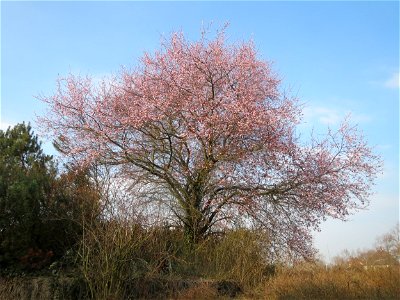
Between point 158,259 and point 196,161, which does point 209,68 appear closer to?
point 196,161

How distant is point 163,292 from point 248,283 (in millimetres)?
2356

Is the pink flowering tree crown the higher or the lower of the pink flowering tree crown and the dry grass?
the higher

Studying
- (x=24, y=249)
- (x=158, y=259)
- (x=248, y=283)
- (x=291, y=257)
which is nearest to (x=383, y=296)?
(x=248, y=283)

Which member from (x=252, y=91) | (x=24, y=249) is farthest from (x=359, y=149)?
(x=24, y=249)

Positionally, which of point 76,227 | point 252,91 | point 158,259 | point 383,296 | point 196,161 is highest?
point 252,91

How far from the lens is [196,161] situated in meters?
17.2

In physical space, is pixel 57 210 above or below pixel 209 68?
below

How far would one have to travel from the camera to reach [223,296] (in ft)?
40.1

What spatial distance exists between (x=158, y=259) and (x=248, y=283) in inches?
98.9

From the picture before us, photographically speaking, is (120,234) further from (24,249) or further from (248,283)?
(248,283)

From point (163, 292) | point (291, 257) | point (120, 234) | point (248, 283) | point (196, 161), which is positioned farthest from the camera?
point (196, 161)

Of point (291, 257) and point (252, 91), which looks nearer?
point (291, 257)

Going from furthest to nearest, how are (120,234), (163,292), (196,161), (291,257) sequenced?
(196,161) < (291,257) < (163,292) < (120,234)

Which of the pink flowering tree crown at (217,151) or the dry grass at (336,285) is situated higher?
the pink flowering tree crown at (217,151)
